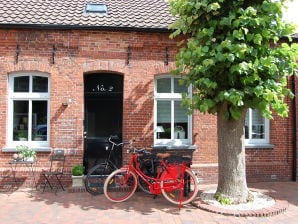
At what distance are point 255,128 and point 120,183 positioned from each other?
4.82 metres

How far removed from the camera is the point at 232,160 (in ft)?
23.6

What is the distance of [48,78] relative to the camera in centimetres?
921

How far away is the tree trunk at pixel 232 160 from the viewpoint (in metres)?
7.16

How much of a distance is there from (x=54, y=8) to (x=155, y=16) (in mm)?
2898

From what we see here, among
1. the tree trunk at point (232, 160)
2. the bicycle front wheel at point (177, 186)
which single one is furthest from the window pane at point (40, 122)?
the tree trunk at point (232, 160)

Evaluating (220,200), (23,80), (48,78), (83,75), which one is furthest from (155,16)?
(220,200)

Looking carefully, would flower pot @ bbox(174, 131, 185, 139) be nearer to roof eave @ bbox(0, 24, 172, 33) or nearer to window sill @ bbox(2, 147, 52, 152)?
roof eave @ bbox(0, 24, 172, 33)

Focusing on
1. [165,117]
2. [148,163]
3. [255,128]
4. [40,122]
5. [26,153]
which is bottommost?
[148,163]

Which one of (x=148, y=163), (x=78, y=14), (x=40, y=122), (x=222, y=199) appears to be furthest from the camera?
(x=78, y=14)

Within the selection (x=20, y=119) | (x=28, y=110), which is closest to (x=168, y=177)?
(x=28, y=110)

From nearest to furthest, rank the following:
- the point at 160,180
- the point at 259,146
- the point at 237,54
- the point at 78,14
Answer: the point at 237,54
the point at 160,180
the point at 78,14
the point at 259,146

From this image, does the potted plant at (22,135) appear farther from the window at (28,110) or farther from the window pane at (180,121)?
the window pane at (180,121)

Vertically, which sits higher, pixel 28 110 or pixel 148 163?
pixel 28 110

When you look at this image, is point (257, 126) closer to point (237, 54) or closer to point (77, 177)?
point (237, 54)
